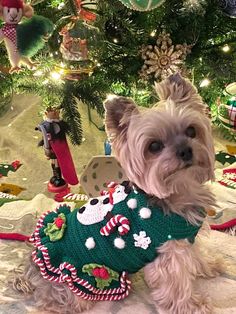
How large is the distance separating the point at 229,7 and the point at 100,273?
38.0 inches

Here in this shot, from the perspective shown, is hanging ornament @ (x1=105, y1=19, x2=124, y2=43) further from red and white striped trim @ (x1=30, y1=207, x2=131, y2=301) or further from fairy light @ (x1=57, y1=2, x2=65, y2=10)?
red and white striped trim @ (x1=30, y1=207, x2=131, y2=301)

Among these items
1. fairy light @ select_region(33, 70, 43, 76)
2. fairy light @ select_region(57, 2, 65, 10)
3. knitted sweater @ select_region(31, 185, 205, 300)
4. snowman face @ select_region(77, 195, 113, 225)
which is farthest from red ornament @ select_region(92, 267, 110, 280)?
fairy light @ select_region(57, 2, 65, 10)

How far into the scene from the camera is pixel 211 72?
6.37 feet

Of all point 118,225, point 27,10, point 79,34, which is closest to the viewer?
point 118,225

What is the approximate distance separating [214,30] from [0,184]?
958 millimetres

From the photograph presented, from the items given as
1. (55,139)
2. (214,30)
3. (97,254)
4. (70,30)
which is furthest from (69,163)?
(214,30)

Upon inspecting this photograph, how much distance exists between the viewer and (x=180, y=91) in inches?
47.3

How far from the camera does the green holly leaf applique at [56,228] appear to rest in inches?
50.9

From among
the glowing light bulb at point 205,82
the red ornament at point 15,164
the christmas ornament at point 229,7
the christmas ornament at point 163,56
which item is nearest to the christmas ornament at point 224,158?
the glowing light bulb at point 205,82

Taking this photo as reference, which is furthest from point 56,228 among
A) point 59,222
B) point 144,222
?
point 144,222

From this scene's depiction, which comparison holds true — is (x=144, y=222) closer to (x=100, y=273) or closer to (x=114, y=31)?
(x=100, y=273)

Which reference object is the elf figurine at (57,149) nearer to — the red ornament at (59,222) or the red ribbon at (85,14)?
the red ribbon at (85,14)

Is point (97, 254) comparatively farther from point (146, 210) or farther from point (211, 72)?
point (211, 72)

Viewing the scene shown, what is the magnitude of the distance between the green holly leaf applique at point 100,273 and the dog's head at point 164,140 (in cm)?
23
